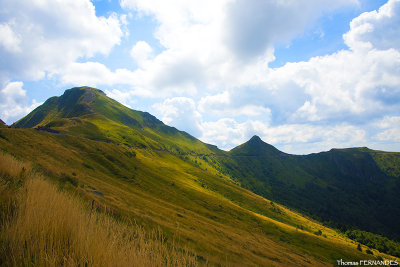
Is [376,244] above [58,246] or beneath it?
beneath

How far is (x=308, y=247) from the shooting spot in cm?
8469

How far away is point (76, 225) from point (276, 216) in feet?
490

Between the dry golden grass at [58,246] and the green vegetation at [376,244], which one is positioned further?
the green vegetation at [376,244]

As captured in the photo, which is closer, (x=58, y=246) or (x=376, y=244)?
(x=58, y=246)

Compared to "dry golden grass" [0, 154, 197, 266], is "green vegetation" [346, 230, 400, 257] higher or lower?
lower

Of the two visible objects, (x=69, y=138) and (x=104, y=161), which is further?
(x=69, y=138)

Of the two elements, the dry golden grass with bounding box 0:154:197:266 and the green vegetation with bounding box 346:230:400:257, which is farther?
the green vegetation with bounding box 346:230:400:257

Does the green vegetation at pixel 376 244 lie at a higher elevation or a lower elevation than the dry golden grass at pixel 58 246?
lower

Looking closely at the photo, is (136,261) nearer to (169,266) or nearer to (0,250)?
(169,266)

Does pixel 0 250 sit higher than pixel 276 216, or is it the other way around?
pixel 0 250

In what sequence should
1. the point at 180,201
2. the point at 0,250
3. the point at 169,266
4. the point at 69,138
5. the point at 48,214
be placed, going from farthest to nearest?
the point at 69,138
the point at 180,201
the point at 48,214
the point at 169,266
the point at 0,250

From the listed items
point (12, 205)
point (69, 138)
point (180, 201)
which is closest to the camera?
point (12, 205)

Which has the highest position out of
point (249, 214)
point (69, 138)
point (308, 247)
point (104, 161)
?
point (69, 138)

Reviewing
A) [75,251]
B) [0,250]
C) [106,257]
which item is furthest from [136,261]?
[0,250]
